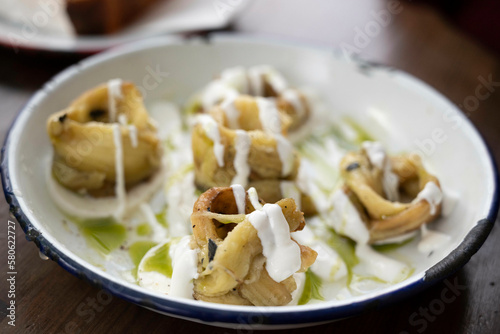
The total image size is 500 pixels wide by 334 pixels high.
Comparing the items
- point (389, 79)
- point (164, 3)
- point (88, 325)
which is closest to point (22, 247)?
point (88, 325)

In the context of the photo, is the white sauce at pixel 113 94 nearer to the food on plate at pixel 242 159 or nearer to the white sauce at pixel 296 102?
the food on plate at pixel 242 159

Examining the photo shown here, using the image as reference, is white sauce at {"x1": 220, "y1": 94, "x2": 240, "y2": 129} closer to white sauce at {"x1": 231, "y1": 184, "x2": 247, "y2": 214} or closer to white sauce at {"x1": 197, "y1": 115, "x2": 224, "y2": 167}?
white sauce at {"x1": 197, "y1": 115, "x2": 224, "y2": 167}

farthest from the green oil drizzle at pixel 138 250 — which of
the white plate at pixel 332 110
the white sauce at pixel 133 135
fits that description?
the white sauce at pixel 133 135

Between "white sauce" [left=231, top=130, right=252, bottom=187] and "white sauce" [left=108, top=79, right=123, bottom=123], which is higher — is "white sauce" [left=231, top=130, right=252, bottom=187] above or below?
above

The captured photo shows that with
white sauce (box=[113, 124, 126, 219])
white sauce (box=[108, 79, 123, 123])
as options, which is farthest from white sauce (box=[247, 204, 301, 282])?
white sauce (box=[108, 79, 123, 123])

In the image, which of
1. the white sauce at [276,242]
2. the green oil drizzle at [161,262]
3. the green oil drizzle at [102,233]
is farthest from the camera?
the green oil drizzle at [102,233]

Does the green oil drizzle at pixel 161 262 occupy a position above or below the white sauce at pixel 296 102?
below

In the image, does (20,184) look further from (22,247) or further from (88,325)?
(88,325)

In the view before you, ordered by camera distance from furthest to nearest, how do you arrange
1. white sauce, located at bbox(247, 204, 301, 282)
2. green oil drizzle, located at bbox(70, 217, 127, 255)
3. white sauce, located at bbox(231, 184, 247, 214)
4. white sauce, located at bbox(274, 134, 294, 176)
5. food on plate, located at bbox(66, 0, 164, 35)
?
food on plate, located at bbox(66, 0, 164, 35) → white sauce, located at bbox(274, 134, 294, 176) → green oil drizzle, located at bbox(70, 217, 127, 255) → white sauce, located at bbox(231, 184, 247, 214) → white sauce, located at bbox(247, 204, 301, 282)
